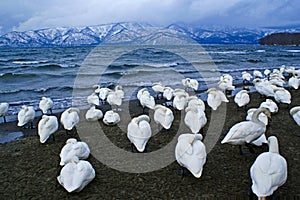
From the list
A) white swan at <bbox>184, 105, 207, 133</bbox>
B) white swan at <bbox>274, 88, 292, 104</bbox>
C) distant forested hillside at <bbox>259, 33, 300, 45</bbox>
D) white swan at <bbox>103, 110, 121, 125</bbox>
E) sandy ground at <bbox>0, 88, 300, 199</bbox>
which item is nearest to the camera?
sandy ground at <bbox>0, 88, 300, 199</bbox>

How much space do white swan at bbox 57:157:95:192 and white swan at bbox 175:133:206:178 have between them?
175 centimetres

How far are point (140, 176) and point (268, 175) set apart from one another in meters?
2.56

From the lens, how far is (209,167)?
6312 mm

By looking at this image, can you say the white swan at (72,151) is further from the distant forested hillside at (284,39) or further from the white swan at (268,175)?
the distant forested hillside at (284,39)

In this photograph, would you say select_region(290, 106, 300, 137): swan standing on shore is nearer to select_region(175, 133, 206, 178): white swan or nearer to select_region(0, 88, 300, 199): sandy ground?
select_region(0, 88, 300, 199): sandy ground

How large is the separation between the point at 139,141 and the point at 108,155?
2.89ft

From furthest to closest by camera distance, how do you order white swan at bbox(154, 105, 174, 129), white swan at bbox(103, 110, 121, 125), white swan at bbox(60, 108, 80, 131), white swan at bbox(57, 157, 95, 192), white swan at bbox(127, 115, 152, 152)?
1. white swan at bbox(103, 110, 121, 125)
2. white swan at bbox(60, 108, 80, 131)
3. white swan at bbox(154, 105, 174, 129)
4. white swan at bbox(127, 115, 152, 152)
5. white swan at bbox(57, 157, 95, 192)

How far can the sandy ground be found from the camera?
5363mm

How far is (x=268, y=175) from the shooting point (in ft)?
14.6

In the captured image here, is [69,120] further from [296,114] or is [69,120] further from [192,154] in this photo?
[296,114]

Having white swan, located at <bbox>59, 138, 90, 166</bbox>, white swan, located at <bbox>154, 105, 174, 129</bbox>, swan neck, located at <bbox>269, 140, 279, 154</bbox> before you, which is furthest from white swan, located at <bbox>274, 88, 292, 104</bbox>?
white swan, located at <bbox>59, 138, 90, 166</bbox>

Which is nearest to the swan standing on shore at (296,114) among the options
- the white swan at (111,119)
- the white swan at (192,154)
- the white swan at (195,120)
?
the white swan at (195,120)

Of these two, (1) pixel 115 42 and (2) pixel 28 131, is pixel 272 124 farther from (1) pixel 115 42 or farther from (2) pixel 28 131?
(1) pixel 115 42

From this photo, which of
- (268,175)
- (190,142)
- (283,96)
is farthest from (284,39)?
(268,175)
